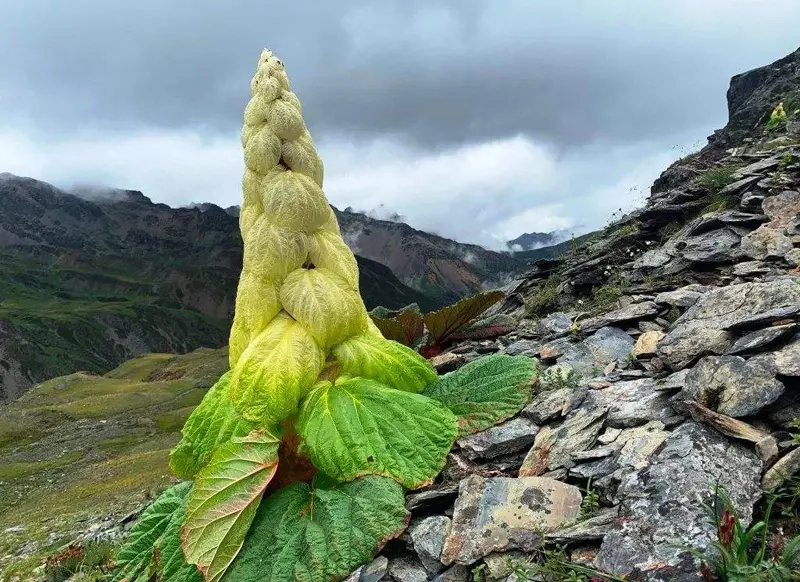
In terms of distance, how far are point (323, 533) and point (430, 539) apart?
664mm

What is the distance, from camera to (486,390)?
474 cm

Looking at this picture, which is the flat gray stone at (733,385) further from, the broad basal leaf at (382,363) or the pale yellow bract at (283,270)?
the pale yellow bract at (283,270)

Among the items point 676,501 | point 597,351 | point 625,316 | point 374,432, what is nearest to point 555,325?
point 625,316

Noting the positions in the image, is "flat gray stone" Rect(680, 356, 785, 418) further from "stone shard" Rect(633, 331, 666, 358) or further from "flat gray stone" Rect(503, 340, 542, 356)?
"flat gray stone" Rect(503, 340, 542, 356)

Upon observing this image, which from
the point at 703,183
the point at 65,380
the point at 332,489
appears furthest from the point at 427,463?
the point at 65,380

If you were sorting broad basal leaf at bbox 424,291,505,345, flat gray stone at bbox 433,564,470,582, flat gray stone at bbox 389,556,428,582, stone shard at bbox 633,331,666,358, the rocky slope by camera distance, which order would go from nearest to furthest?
the rocky slope < flat gray stone at bbox 433,564,470,582 < flat gray stone at bbox 389,556,428,582 < stone shard at bbox 633,331,666,358 < broad basal leaf at bbox 424,291,505,345

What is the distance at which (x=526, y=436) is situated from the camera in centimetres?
449

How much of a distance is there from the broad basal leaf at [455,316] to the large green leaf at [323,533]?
14.6ft

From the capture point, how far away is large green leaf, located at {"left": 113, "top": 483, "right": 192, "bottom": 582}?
416 cm

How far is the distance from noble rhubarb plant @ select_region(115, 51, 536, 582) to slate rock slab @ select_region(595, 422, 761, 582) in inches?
46.5

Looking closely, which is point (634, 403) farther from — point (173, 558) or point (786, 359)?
point (173, 558)

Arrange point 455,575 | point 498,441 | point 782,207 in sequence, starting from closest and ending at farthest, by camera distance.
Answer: point 455,575, point 498,441, point 782,207

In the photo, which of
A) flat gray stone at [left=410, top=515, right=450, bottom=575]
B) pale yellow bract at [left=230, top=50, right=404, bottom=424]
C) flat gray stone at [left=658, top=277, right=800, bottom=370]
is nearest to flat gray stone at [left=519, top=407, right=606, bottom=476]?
flat gray stone at [left=410, top=515, right=450, bottom=575]

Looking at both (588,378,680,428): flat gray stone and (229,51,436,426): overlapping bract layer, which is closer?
(229,51,436,426): overlapping bract layer
